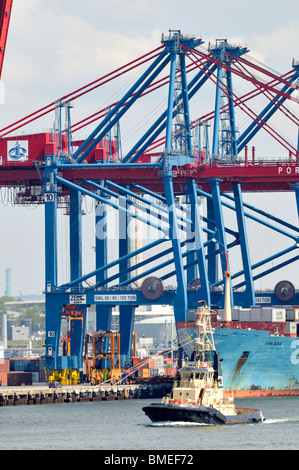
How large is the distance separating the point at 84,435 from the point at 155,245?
37.0 m

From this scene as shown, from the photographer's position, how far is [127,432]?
80.4m

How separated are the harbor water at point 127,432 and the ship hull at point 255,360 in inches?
326

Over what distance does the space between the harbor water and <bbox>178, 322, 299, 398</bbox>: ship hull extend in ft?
27.1

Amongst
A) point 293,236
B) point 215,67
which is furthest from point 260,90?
point 293,236

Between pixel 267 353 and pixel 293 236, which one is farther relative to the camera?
pixel 293 236

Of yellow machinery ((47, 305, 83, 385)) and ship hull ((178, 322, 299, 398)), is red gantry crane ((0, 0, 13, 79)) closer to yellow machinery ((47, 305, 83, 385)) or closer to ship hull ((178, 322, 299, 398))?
ship hull ((178, 322, 299, 398))

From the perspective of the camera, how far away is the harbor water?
74.2 meters

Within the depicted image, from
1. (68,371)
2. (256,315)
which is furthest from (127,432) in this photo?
(68,371)

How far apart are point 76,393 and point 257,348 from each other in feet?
46.7

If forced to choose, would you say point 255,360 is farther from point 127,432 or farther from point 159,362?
point 159,362

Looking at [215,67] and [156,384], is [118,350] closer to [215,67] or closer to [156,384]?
[156,384]

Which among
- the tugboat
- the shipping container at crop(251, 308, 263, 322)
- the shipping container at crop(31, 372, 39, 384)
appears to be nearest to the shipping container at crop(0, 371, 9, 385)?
the shipping container at crop(31, 372, 39, 384)

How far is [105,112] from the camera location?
403 ft
